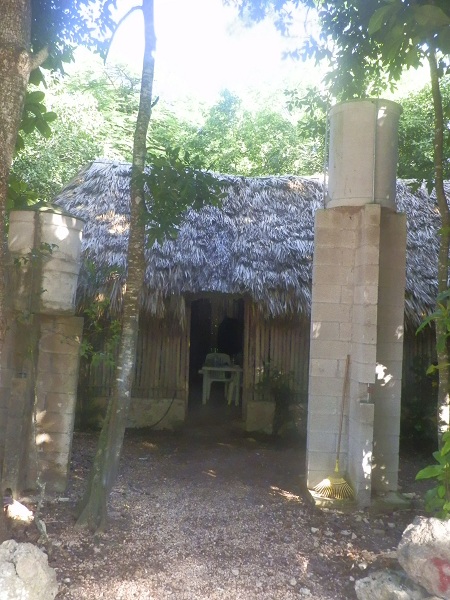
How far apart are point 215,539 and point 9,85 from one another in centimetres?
363

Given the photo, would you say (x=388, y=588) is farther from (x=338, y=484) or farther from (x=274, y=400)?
(x=274, y=400)

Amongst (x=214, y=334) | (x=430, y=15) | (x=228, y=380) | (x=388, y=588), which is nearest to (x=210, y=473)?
(x=388, y=588)

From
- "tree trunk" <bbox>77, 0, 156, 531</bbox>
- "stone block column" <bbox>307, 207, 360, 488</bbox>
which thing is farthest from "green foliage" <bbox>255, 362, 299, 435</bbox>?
"tree trunk" <bbox>77, 0, 156, 531</bbox>

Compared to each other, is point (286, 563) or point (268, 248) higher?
point (268, 248)

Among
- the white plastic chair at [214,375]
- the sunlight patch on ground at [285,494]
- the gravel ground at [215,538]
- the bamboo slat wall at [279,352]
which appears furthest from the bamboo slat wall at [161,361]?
the sunlight patch on ground at [285,494]

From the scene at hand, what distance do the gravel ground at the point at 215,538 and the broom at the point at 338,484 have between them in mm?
194

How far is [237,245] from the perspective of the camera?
899 centimetres

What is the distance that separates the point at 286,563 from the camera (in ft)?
14.2

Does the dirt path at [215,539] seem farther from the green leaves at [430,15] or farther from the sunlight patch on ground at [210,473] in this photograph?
the green leaves at [430,15]

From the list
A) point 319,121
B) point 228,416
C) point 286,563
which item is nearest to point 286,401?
point 228,416

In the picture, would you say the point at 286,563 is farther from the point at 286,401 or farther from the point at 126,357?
the point at 286,401

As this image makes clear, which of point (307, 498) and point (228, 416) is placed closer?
point (307, 498)

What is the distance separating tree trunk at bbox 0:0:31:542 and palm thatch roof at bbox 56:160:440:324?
389 centimetres

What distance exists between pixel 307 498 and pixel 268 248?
4.24 meters
